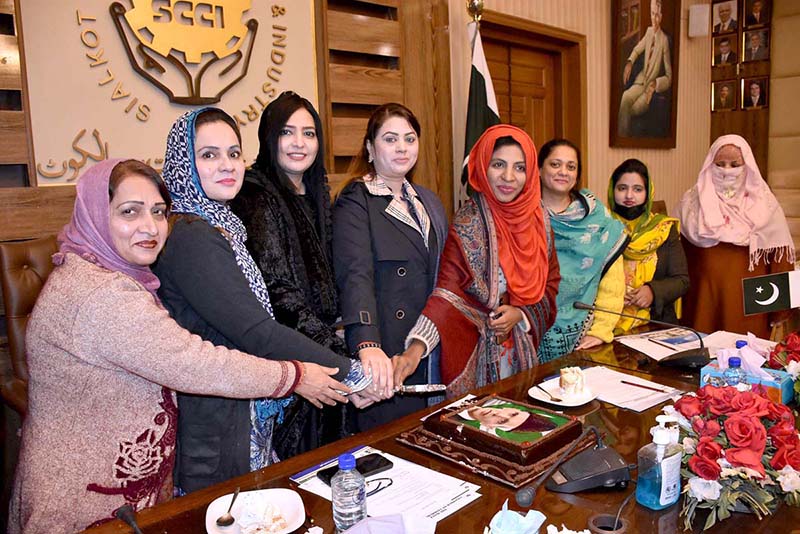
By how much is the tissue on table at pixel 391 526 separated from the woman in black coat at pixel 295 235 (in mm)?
770

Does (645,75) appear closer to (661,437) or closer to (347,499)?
(661,437)

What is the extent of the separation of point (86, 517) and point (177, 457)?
246 millimetres

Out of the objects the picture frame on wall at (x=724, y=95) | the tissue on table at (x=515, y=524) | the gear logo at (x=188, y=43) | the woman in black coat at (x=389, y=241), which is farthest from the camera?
the picture frame on wall at (x=724, y=95)

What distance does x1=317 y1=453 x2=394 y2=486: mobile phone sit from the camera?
123 centimetres

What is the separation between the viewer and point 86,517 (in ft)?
4.24

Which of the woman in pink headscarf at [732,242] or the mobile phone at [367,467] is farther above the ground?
the woman in pink headscarf at [732,242]

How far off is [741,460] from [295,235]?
3.91 feet

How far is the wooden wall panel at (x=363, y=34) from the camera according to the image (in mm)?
3135

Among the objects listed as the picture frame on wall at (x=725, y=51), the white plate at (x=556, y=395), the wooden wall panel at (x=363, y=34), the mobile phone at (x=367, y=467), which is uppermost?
the picture frame on wall at (x=725, y=51)

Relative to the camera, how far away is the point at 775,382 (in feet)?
4.95

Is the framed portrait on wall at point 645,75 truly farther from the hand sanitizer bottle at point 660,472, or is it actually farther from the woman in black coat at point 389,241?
the hand sanitizer bottle at point 660,472

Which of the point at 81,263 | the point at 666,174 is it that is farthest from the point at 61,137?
the point at 666,174

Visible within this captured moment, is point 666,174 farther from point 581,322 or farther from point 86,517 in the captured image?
point 86,517

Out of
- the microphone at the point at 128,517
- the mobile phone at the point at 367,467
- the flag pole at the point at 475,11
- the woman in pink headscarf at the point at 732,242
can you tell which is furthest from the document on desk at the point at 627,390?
the flag pole at the point at 475,11
